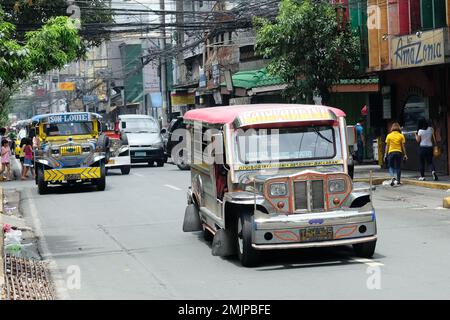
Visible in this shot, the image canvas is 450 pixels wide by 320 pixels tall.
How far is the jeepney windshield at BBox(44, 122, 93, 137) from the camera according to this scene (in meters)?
26.1

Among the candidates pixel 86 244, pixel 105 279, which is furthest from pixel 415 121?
pixel 105 279

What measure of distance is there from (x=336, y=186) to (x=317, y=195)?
0.30 m

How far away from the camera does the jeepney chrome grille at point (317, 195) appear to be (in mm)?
11352

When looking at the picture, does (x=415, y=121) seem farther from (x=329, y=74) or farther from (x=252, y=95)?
(x=252, y=95)

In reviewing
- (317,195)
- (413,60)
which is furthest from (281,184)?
(413,60)

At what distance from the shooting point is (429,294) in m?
9.06

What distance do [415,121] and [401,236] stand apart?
14.1 metres

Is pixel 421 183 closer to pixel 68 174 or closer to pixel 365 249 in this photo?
pixel 68 174

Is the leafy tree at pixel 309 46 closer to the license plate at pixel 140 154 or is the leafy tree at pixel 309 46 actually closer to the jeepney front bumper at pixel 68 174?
the jeepney front bumper at pixel 68 174

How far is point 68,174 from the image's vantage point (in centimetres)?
2464

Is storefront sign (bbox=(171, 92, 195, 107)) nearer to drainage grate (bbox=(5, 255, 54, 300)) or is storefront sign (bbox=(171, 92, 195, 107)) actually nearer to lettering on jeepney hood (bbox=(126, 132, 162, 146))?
lettering on jeepney hood (bbox=(126, 132, 162, 146))

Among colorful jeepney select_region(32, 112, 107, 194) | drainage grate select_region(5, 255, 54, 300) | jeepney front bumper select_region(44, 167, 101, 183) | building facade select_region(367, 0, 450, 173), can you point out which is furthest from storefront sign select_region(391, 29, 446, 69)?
drainage grate select_region(5, 255, 54, 300)

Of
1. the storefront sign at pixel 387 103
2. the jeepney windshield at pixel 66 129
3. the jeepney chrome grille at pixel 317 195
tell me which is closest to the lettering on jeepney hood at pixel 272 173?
the jeepney chrome grille at pixel 317 195

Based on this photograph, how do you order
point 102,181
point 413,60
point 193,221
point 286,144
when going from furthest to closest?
point 102,181 < point 413,60 < point 193,221 < point 286,144
